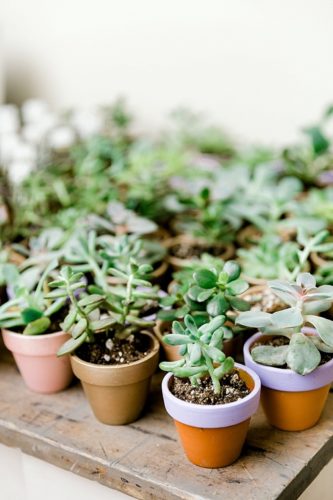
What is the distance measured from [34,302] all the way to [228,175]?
0.79 metres

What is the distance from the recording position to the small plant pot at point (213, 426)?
3.90ft

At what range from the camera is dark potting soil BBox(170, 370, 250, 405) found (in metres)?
1.23

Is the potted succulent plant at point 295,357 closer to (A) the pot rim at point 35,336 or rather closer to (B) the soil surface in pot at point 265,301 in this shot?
(B) the soil surface in pot at point 265,301

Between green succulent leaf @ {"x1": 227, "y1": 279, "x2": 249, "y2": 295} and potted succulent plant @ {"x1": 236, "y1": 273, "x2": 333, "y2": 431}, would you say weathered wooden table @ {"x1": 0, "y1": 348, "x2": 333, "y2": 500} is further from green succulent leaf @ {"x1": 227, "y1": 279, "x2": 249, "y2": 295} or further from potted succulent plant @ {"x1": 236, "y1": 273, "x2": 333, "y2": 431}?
green succulent leaf @ {"x1": 227, "y1": 279, "x2": 249, "y2": 295}

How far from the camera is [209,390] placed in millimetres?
1248

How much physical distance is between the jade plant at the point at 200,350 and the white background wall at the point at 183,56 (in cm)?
140

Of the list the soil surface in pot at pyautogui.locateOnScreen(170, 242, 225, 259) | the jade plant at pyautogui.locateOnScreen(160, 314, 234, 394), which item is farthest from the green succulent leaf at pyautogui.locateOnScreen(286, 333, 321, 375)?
the soil surface in pot at pyautogui.locateOnScreen(170, 242, 225, 259)

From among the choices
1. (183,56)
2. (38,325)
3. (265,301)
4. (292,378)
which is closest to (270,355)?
(292,378)

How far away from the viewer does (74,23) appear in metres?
2.89

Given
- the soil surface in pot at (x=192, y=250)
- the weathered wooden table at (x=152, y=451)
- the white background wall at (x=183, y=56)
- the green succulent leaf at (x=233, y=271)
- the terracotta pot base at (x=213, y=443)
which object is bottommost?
the weathered wooden table at (x=152, y=451)

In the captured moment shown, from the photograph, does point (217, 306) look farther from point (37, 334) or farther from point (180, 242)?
point (180, 242)

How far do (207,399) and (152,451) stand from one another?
171 mm

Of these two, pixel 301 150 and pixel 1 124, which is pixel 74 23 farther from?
pixel 301 150

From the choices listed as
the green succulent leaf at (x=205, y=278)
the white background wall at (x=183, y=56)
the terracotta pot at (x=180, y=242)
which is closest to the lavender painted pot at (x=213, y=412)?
the green succulent leaf at (x=205, y=278)
